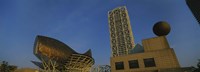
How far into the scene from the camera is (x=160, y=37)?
4703 centimetres

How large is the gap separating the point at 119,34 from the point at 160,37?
11600cm

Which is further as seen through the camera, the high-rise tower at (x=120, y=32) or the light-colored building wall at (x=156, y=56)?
the high-rise tower at (x=120, y=32)

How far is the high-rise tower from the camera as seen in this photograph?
155750mm

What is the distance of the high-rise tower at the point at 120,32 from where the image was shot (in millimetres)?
155750

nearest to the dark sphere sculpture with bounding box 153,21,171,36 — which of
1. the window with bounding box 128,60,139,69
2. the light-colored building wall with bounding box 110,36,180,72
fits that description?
the light-colored building wall with bounding box 110,36,180,72

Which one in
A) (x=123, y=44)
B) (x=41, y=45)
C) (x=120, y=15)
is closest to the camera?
(x=41, y=45)

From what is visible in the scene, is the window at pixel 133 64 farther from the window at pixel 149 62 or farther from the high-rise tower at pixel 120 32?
the high-rise tower at pixel 120 32

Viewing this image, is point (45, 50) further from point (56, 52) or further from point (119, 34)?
point (119, 34)

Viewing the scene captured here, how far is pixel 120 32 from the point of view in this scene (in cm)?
16338

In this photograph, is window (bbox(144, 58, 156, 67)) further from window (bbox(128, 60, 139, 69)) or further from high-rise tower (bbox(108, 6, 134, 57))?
high-rise tower (bbox(108, 6, 134, 57))

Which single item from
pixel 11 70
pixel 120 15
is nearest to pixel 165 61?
pixel 11 70

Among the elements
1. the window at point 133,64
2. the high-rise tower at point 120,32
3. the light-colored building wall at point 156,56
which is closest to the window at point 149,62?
the light-colored building wall at point 156,56

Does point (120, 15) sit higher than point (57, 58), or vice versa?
point (120, 15)

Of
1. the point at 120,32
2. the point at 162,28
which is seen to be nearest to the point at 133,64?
the point at 162,28
